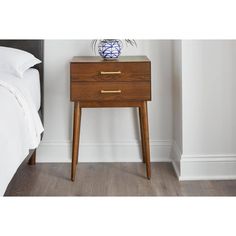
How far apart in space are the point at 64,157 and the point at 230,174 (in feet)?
3.33

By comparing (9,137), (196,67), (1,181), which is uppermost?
(196,67)

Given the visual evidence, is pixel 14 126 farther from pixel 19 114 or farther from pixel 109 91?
pixel 109 91

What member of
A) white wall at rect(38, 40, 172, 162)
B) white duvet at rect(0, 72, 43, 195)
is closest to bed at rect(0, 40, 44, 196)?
white duvet at rect(0, 72, 43, 195)

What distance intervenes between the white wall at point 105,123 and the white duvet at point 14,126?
0.57 meters

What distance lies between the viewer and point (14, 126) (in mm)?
1963

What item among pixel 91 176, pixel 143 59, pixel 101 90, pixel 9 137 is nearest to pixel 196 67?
pixel 143 59

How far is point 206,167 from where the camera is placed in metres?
2.67

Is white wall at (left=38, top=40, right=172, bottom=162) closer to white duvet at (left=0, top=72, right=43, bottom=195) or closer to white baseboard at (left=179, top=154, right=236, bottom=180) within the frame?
white baseboard at (left=179, top=154, right=236, bottom=180)

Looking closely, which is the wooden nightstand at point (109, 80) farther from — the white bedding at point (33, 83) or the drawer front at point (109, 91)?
the white bedding at point (33, 83)

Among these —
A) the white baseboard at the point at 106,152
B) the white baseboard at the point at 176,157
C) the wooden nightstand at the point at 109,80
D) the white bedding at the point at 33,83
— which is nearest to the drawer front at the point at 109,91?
the wooden nightstand at the point at 109,80

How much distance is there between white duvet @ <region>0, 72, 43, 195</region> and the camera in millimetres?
1770

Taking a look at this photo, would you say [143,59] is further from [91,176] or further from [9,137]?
[9,137]

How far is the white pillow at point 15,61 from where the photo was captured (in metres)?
2.56

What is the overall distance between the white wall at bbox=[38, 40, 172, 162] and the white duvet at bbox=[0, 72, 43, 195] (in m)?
0.57
